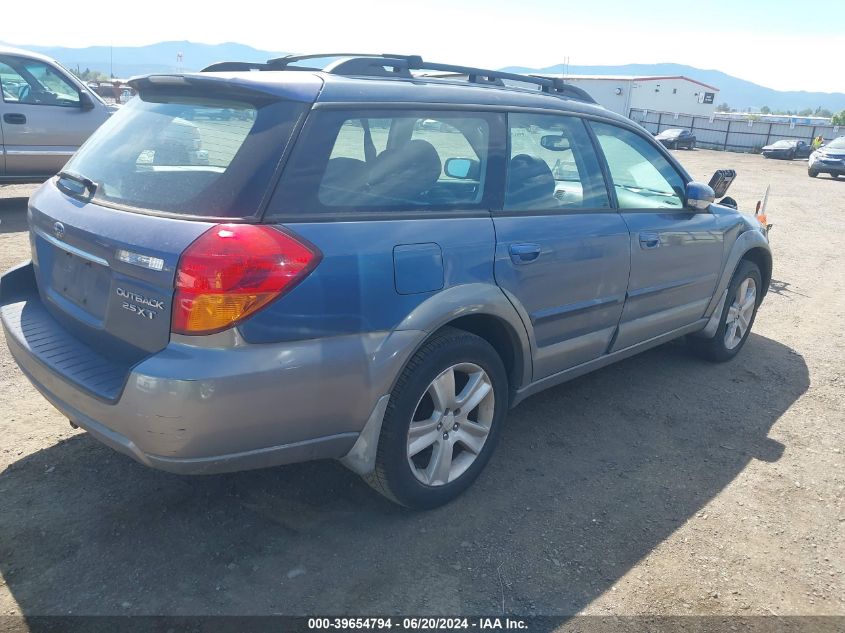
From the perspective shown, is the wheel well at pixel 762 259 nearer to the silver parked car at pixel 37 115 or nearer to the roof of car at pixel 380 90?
the roof of car at pixel 380 90

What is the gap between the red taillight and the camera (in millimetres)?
2176

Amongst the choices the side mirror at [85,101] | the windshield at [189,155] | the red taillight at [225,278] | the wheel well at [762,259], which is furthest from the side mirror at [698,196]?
the side mirror at [85,101]

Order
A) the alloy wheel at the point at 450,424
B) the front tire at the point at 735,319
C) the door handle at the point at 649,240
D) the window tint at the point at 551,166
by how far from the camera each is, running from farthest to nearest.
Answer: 1. the front tire at the point at 735,319
2. the door handle at the point at 649,240
3. the window tint at the point at 551,166
4. the alloy wheel at the point at 450,424

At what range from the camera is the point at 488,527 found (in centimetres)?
290

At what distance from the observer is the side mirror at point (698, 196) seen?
4.14 metres

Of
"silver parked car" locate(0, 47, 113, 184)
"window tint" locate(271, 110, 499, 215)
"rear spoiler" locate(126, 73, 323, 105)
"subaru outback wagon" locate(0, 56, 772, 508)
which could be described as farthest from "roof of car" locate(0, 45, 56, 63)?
"window tint" locate(271, 110, 499, 215)

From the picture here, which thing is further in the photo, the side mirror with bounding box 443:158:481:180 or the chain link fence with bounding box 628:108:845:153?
the chain link fence with bounding box 628:108:845:153

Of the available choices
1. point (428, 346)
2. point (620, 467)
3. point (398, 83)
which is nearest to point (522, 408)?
point (620, 467)

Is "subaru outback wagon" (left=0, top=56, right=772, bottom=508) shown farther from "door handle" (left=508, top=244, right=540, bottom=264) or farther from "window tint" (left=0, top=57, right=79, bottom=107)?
"window tint" (left=0, top=57, right=79, bottom=107)

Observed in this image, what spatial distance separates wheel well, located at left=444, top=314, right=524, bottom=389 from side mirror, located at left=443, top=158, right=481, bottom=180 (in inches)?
24.7

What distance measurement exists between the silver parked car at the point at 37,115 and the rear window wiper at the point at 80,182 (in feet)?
20.9

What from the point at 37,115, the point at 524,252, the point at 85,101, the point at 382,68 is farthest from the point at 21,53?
the point at 524,252

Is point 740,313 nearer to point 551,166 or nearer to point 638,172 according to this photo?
point 638,172

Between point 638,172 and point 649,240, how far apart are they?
49 centimetres
